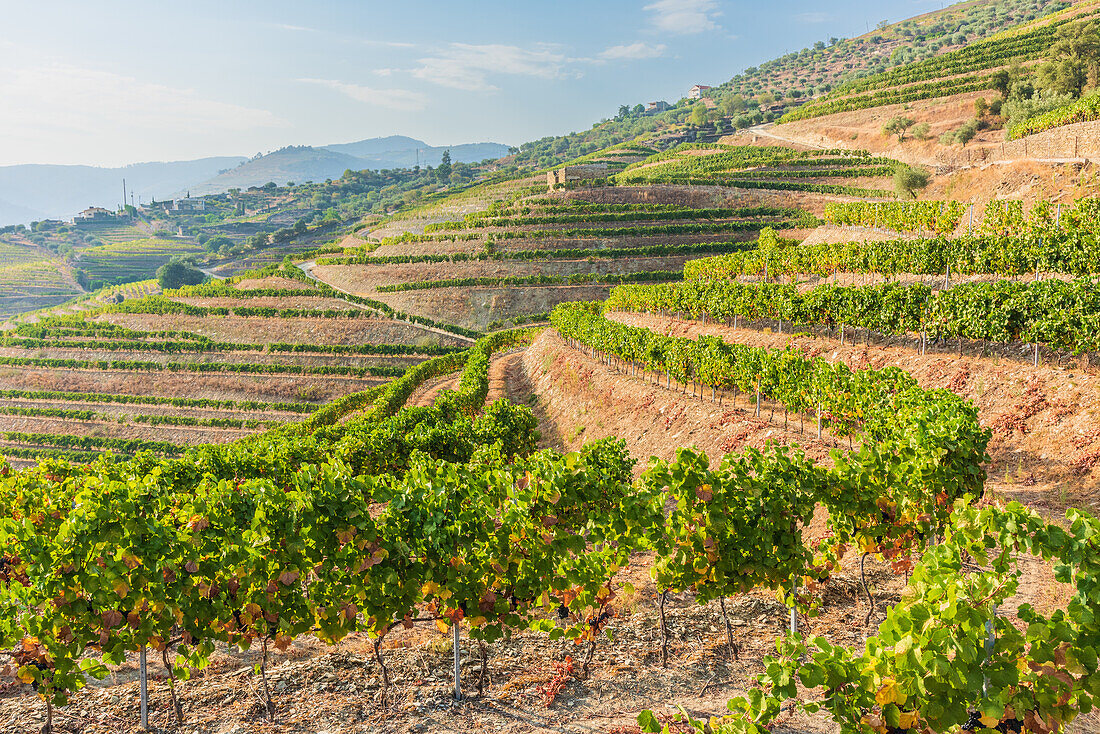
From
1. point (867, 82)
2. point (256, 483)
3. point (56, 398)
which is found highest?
point (867, 82)

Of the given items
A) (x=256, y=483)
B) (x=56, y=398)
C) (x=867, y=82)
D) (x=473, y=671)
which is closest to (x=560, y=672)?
(x=473, y=671)

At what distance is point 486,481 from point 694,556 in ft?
13.1

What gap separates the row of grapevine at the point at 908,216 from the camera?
1549 inches

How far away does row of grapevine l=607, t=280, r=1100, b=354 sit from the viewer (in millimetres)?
19031

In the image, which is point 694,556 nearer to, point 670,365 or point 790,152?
point 670,365

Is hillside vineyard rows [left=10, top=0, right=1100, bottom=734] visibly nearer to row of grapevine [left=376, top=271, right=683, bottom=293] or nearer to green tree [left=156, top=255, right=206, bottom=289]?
row of grapevine [left=376, top=271, right=683, bottom=293]

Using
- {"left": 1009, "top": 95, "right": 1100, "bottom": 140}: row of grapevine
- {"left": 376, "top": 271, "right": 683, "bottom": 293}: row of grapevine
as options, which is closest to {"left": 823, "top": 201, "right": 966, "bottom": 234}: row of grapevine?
{"left": 1009, "top": 95, "right": 1100, "bottom": 140}: row of grapevine

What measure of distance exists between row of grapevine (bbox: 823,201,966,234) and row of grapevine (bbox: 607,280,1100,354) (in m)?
15.4

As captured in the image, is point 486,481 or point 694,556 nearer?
point 694,556

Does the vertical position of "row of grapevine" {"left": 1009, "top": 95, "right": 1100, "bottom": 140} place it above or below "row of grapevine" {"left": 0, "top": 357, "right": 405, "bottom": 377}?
above

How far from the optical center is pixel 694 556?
31.6 feet

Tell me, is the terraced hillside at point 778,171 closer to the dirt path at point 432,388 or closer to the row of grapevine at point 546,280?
the row of grapevine at point 546,280

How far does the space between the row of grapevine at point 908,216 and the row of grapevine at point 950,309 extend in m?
15.4

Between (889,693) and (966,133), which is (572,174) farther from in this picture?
(889,693)
